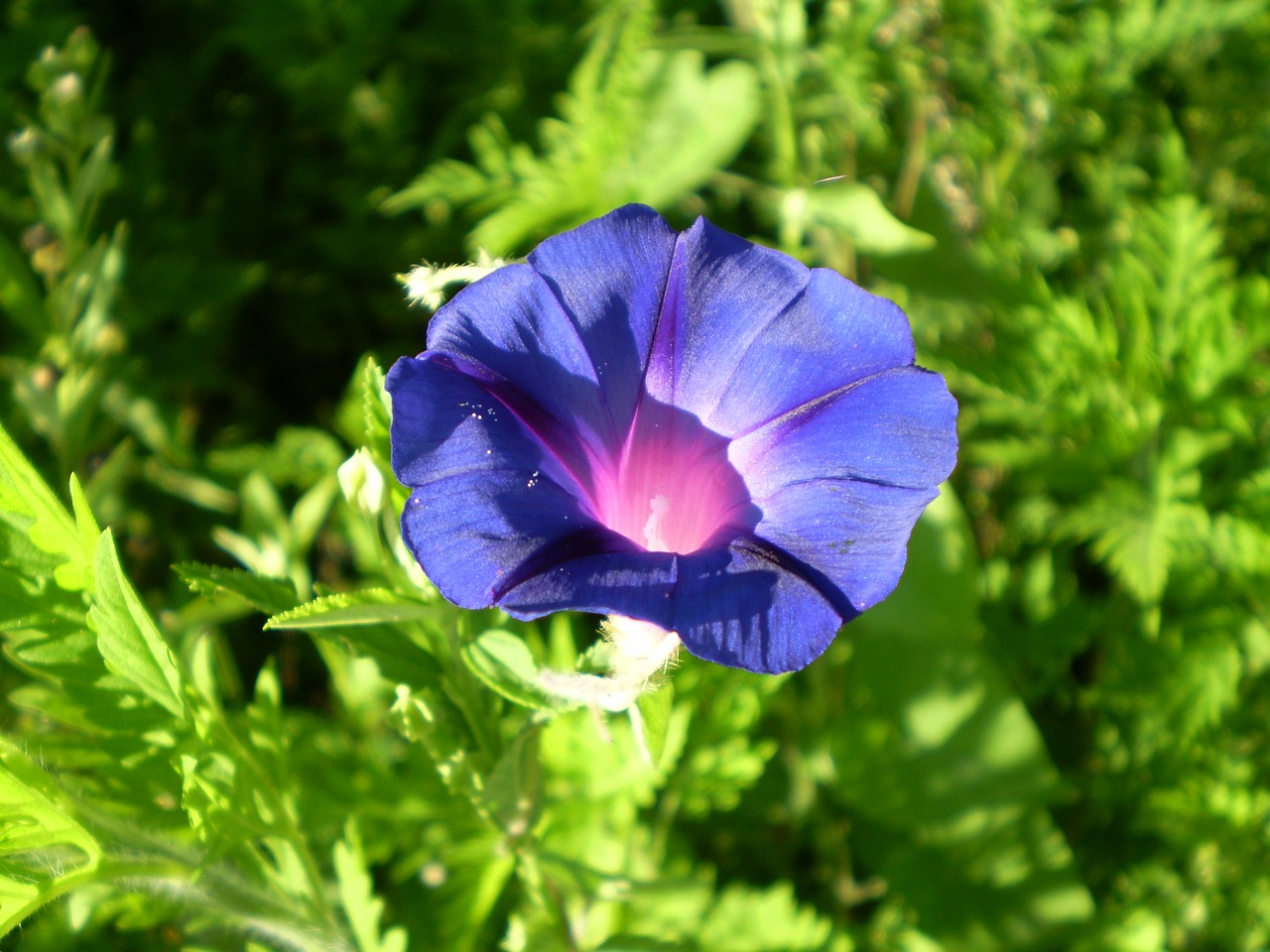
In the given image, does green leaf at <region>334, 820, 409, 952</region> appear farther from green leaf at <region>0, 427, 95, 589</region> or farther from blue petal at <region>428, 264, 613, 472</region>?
blue petal at <region>428, 264, 613, 472</region>

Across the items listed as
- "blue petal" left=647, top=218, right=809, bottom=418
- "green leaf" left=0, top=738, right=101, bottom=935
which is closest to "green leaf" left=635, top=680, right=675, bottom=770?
"blue petal" left=647, top=218, right=809, bottom=418

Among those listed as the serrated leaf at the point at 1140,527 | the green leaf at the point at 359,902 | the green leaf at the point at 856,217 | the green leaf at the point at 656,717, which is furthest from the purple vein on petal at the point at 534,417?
the serrated leaf at the point at 1140,527

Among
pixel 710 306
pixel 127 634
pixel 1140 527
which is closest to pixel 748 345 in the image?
pixel 710 306

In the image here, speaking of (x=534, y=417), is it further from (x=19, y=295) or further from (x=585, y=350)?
(x=19, y=295)

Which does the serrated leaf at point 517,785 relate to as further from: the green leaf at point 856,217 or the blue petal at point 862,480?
the green leaf at point 856,217

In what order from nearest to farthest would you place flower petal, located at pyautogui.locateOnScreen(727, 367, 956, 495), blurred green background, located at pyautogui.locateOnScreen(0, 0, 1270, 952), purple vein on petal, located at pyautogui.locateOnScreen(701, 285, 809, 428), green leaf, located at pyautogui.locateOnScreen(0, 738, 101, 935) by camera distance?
green leaf, located at pyautogui.locateOnScreen(0, 738, 101, 935), flower petal, located at pyautogui.locateOnScreen(727, 367, 956, 495), purple vein on petal, located at pyautogui.locateOnScreen(701, 285, 809, 428), blurred green background, located at pyautogui.locateOnScreen(0, 0, 1270, 952)

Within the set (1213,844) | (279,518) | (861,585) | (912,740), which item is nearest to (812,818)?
(912,740)
